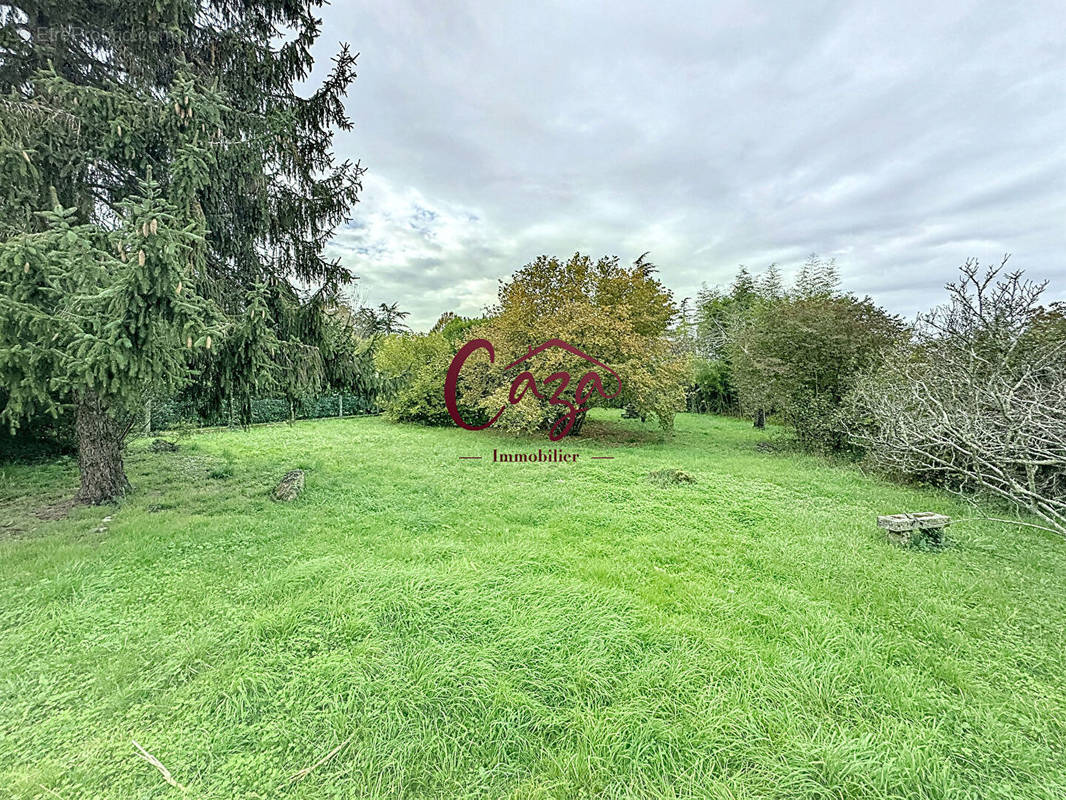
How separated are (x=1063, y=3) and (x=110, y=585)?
10.1 metres

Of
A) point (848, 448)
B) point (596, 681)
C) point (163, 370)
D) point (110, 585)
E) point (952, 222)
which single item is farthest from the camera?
point (848, 448)

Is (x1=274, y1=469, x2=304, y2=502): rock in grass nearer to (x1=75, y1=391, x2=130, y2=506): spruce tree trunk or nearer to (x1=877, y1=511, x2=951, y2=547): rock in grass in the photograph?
(x1=75, y1=391, x2=130, y2=506): spruce tree trunk

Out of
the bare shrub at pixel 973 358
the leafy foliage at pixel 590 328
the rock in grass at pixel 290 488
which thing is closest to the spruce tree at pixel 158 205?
the rock in grass at pixel 290 488

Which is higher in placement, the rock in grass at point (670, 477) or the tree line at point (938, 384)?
the tree line at point (938, 384)

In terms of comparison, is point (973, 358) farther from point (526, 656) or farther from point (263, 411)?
point (263, 411)

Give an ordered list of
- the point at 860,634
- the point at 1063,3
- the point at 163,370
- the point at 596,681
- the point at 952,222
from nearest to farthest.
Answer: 1. the point at 596,681
2. the point at 860,634
3. the point at 163,370
4. the point at 1063,3
5. the point at 952,222

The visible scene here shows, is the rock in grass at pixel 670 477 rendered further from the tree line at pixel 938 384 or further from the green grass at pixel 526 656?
the tree line at pixel 938 384

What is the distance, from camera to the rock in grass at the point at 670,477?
5.89 m

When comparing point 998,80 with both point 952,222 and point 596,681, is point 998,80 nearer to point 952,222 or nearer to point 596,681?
point 952,222

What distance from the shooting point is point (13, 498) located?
5.05m

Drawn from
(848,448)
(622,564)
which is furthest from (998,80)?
(622,564)

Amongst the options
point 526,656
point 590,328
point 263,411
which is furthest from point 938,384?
point 263,411

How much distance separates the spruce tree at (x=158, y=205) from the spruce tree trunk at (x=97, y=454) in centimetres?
2

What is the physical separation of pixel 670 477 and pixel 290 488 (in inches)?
213
